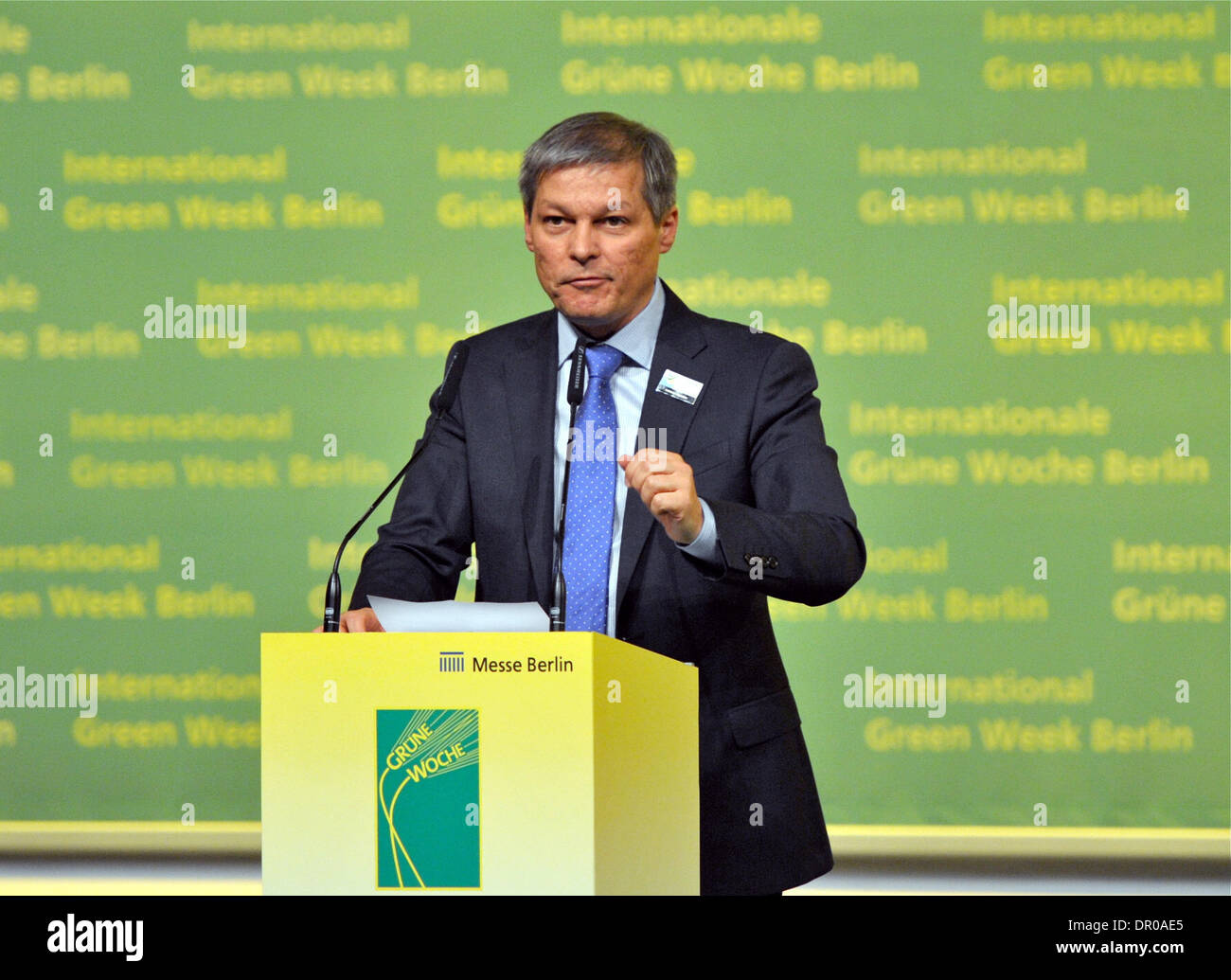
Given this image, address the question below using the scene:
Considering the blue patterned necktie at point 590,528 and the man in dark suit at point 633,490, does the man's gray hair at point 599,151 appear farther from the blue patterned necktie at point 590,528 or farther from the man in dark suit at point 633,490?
the blue patterned necktie at point 590,528

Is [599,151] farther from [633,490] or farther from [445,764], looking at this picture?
[445,764]

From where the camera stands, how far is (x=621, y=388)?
252 cm

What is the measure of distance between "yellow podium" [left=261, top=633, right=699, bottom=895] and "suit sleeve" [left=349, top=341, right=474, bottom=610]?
0.81 m

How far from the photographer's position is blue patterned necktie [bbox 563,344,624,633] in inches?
94.3

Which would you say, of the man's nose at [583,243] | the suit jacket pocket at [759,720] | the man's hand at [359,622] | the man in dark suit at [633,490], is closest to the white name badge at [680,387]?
the man in dark suit at [633,490]

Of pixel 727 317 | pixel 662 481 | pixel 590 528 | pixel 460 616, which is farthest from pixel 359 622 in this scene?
pixel 727 317

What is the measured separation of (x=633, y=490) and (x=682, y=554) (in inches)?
4.9

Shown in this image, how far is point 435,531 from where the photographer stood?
252 centimetres

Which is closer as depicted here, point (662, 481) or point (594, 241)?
point (662, 481)

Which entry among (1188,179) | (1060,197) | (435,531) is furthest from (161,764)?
(1188,179)

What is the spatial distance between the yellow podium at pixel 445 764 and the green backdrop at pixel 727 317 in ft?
9.77

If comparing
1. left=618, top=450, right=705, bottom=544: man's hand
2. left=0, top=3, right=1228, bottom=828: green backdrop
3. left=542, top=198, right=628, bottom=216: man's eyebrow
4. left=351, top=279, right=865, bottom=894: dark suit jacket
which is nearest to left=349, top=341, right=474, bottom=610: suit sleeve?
left=351, top=279, right=865, bottom=894: dark suit jacket

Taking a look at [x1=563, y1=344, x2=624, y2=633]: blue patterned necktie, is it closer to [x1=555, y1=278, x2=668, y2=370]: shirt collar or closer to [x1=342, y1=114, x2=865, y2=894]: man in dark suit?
[x1=342, y1=114, x2=865, y2=894]: man in dark suit

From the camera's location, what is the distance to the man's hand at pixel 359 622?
1963 millimetres
